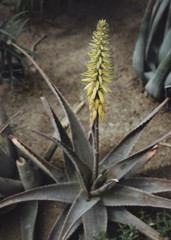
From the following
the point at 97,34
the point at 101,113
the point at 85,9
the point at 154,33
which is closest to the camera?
the point at 97,34

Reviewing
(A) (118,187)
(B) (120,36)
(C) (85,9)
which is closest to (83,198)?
(A) (118,187)

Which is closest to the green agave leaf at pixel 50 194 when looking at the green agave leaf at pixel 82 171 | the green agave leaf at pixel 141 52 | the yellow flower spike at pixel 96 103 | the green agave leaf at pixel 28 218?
the green agave leaf at pixel 82 171

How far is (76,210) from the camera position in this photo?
6.83 ft

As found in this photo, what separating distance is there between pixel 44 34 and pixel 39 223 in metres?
1.59

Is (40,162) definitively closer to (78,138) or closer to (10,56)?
(78,138)

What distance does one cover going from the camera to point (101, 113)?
1.85m

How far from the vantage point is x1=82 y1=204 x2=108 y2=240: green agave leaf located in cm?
210

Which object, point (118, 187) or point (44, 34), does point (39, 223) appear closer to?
point (118, 187)

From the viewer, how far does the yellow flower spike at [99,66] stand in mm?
1685

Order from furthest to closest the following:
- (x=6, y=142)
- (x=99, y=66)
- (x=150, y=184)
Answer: (x=6, y=142) → (x=150, y=184) → (x=99, y=66)

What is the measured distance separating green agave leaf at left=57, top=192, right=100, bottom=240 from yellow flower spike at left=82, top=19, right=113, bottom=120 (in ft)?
1.49

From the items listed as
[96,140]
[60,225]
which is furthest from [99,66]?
[60,225]

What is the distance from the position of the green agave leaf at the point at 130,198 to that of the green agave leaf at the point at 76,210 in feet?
0.20

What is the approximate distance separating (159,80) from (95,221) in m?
1.00
